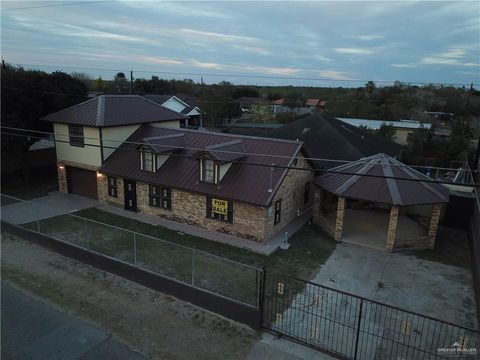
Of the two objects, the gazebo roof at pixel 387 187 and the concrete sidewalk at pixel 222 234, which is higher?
the gazebo roof at pixel 387 187

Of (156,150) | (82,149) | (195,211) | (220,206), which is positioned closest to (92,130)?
(82,149)

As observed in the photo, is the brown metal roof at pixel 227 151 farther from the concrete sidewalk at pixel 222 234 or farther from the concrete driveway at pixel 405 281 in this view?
the concrete driveway at pixel 405 281

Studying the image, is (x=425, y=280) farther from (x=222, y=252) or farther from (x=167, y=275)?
(x=167, y=275)

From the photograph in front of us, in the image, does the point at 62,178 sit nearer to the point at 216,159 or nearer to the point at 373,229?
the point at 216,159

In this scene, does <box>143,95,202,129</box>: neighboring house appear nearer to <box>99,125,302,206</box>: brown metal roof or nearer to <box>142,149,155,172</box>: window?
<box>99,125,302,206</box>: brown metal roof

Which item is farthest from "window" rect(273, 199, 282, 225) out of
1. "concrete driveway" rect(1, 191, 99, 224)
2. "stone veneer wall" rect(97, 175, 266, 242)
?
"concrete driveway" rect(1, 191, 99, 224)

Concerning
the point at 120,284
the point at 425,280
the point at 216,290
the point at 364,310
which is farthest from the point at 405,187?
the point at 120,284

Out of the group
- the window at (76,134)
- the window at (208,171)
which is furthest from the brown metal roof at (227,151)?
the window at (76,134)
